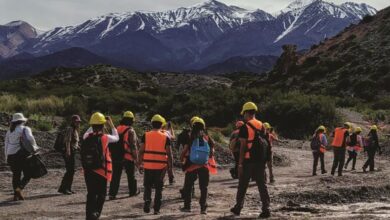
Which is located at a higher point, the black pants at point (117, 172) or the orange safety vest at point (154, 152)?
the orange safety vest at point (154, 152)

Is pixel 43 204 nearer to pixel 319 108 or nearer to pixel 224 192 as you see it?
pixel 224 192

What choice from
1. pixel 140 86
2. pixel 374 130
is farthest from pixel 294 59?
pixel 374 130

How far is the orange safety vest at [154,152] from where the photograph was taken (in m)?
10.8

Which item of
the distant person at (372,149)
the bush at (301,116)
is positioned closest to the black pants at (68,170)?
the distant person at (372,149)

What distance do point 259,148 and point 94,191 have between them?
114 inches

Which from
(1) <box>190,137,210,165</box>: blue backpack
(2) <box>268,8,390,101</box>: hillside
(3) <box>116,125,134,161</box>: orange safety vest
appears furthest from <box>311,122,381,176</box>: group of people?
(2) <box>268,8,390,101</box>: hillside

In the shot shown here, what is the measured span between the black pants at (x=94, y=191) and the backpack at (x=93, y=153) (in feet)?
Result: 0.51

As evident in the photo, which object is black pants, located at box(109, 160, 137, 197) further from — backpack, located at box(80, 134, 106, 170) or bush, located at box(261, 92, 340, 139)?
bush, located at box(261, 92, 340, 139)

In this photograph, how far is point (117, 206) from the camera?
1212 centimetres

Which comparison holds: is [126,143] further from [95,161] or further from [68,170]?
[95,161]

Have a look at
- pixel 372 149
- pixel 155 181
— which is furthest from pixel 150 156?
pixel 372 149

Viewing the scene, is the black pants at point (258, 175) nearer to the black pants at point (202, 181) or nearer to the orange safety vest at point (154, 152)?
the black pants at point (202, 181)

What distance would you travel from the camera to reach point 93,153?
915 centimetres

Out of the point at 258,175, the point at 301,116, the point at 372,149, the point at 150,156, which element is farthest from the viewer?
the point at 301,116
